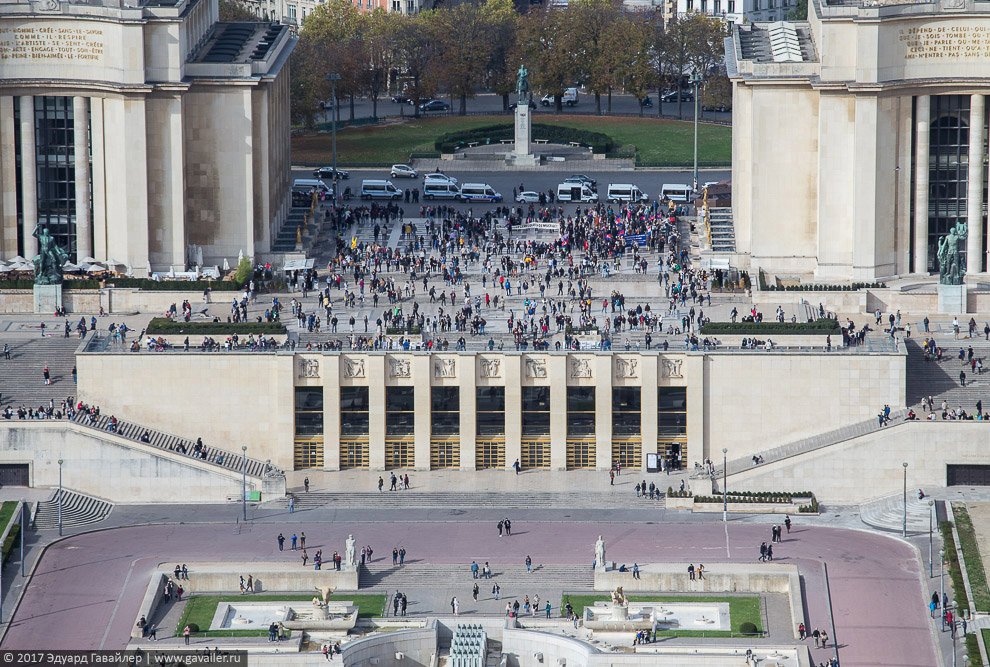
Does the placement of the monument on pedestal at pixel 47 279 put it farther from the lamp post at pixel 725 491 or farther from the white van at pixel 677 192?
the white van at pixel 677 192

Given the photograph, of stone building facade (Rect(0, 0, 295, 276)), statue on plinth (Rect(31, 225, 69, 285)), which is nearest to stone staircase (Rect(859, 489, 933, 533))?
stone building facade (Rect(0, 0, 295, 276))

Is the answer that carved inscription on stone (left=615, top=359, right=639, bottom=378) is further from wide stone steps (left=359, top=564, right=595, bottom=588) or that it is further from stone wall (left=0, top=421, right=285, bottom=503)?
stone wall (left=0, top=421, right=285, bottom=503)

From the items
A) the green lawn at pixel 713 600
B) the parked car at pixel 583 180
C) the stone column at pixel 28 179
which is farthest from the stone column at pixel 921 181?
the stone column at pixel 28 179

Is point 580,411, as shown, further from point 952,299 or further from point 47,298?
point 47,298

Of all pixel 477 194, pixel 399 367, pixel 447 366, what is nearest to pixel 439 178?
pixel 477 194

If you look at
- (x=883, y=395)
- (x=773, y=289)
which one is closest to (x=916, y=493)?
(x=883, y=395)

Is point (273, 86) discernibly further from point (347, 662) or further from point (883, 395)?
point (347, 662)
